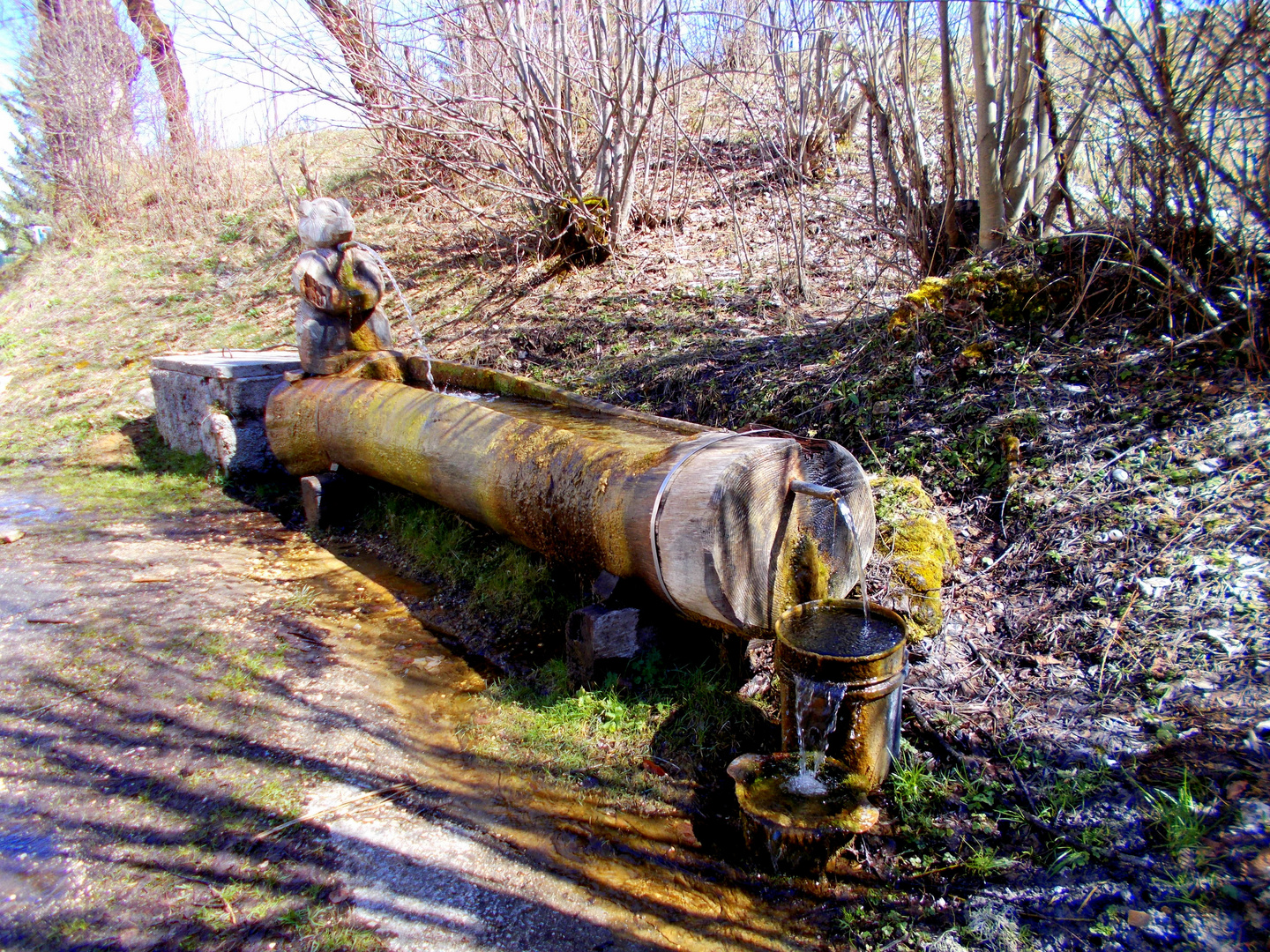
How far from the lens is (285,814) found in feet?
8.30

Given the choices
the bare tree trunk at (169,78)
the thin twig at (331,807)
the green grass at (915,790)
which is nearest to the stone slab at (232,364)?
the thin twig at (331,807)

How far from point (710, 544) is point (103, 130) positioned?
54.0ft

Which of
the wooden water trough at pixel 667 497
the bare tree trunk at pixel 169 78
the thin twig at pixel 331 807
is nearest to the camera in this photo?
the thin twig at pixel 331 807

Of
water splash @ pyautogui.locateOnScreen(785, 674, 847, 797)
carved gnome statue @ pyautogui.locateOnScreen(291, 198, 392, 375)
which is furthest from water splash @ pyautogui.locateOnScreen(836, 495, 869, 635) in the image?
carved gnome statue @ pyautogui.locateOnScreen(291, 198, 392, 375)

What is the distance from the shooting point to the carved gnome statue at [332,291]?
5.05 m

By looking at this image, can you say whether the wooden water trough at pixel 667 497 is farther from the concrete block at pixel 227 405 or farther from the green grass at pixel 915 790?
the concrete block at pixel 227 405

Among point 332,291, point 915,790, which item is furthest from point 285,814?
point 332,291

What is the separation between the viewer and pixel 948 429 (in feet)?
Answer: 12.8

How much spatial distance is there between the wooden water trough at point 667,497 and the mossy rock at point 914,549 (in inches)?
10.9

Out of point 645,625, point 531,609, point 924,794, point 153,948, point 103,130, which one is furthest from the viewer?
point 103,130

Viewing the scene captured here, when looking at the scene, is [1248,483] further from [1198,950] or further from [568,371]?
[568,371]

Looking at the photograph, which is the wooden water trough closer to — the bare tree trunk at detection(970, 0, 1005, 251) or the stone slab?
the bare tree trunk at detection(970, 0, 1005, 251)

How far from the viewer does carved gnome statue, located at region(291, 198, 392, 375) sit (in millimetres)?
5051

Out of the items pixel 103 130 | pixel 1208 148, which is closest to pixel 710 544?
pixel 1208 148
